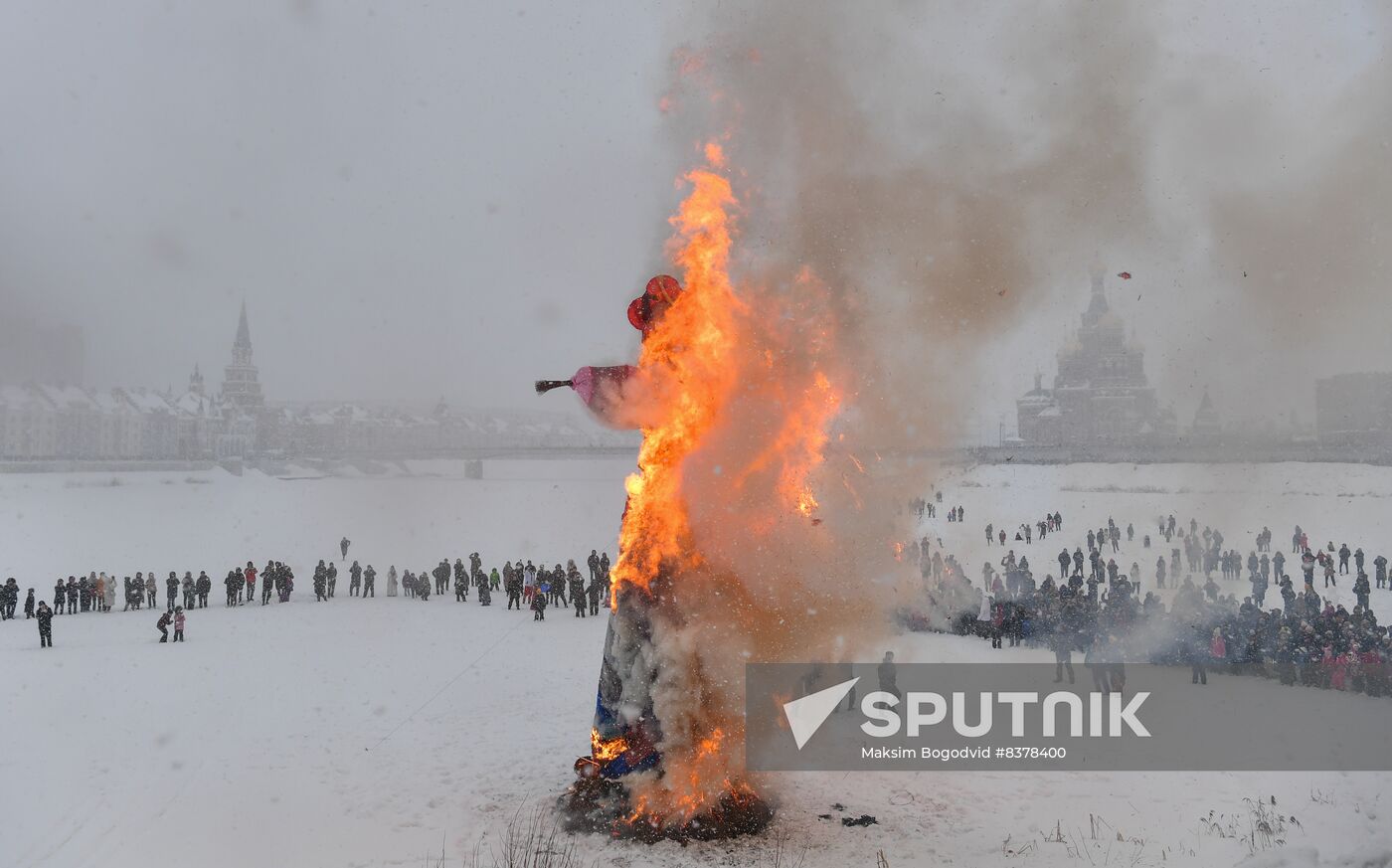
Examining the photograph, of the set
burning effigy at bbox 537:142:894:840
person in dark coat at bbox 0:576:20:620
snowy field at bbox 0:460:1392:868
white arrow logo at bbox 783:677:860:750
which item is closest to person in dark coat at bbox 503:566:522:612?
snowy field at bbox 0:460:1392:868

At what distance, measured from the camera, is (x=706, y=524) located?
9000 mm

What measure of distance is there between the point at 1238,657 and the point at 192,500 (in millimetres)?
73215

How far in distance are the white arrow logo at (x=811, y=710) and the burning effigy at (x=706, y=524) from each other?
1237 mm

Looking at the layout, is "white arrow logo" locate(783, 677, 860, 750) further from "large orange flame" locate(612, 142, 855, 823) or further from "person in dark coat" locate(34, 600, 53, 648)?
"person in dark coat" locate(34, 600, 53, 648)

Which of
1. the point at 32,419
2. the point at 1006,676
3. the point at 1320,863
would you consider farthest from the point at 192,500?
the point at 1320,863

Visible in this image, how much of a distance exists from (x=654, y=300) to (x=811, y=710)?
624cm

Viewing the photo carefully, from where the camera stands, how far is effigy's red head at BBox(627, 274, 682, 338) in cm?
912

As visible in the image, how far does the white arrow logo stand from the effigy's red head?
4908 mm

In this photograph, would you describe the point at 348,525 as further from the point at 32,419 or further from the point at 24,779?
the point at 32,419

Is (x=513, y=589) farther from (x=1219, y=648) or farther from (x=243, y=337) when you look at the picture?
(x=243, y=337)

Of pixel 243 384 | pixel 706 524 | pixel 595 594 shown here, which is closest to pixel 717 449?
pixel 706 524

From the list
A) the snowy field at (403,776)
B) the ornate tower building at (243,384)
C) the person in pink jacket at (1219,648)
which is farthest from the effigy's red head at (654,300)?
the ornate tower building at (243,384)

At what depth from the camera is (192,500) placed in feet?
219

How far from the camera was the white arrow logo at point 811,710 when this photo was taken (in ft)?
34.6
